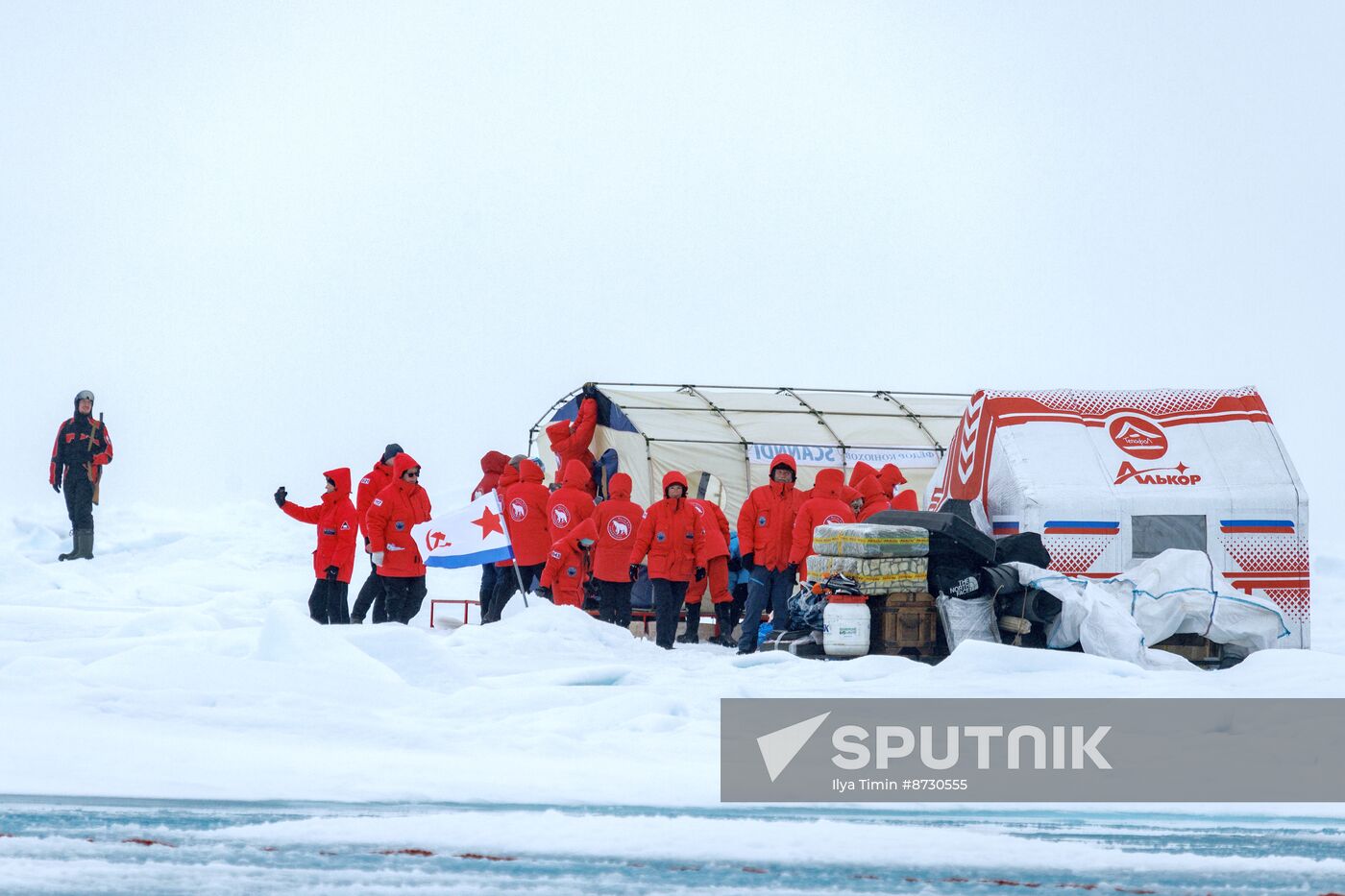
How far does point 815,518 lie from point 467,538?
9.92ft

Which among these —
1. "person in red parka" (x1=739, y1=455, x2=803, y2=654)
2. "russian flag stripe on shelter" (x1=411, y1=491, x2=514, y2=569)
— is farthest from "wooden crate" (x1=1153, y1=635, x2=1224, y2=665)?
"russian flag stripe on shelter" (x1=411, y1=491, x2=514, y2=569)

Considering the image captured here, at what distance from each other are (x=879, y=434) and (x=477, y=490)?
4993 millimetres

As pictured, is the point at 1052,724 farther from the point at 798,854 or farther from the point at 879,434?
the point at 879,434

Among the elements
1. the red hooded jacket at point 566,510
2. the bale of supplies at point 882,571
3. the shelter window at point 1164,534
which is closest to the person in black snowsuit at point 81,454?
the red hooded jacket at point 566,510

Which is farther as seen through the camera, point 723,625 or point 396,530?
point 723,625

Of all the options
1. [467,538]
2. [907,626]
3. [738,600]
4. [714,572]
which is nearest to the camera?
[907,626]

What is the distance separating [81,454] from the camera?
15414 millimetres

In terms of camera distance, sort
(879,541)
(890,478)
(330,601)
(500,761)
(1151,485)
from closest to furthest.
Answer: (500,761), (879,541), (1151,485), (330,601), (890,478)

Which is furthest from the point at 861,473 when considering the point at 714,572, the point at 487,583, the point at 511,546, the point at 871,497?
the point at 487,583

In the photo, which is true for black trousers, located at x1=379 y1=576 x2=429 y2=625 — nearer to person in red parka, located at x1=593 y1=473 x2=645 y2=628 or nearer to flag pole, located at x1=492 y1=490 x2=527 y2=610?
flag pole, located at x1=492 y1=490 x2=527 y2=610

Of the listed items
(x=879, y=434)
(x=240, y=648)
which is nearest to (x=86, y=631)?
(x=240, y=648)

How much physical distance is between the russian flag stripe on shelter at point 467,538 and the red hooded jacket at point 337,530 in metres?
0.55

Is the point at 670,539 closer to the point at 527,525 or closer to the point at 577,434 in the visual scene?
the point at 527,525

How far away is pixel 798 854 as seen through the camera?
467cm
